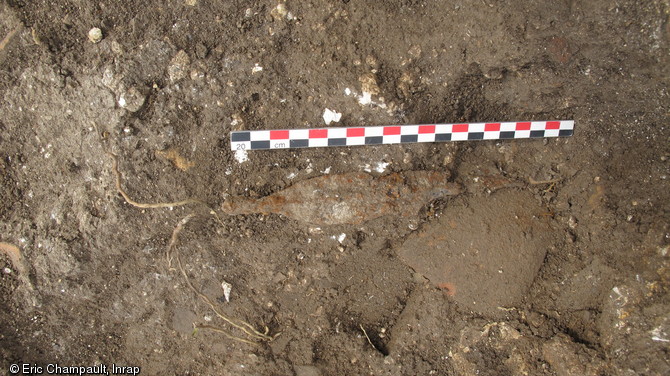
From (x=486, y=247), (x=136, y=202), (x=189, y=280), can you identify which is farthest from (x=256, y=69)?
(x=486, y=247)

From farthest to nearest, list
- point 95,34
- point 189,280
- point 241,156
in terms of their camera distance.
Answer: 1. point 189,280
2. point 241,156
3. point 95,34

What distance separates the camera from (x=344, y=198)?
8.25 feet

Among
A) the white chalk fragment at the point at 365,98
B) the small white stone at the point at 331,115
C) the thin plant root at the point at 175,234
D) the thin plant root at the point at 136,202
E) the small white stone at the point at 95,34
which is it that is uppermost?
the small white stone at the point at 95,34

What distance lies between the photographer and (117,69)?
245 centimetres

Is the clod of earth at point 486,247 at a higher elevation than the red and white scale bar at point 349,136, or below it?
below

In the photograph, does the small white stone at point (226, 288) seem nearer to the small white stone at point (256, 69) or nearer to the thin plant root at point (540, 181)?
the small white stone at point (256, 69)

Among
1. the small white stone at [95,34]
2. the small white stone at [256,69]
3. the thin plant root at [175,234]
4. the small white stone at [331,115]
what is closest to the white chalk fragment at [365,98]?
the small white stone at [331,115]

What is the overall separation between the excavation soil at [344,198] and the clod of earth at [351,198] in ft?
0.23

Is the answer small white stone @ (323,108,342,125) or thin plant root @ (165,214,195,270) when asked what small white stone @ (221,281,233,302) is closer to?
thin plant root @ (165,214,195,270)

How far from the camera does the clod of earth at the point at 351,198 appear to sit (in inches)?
99.0

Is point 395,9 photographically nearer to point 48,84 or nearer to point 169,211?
point 169,211

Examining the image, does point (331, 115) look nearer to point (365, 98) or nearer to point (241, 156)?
point (365, 98)

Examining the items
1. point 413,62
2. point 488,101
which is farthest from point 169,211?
point 488,101

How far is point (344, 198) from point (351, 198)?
0.04 meters
